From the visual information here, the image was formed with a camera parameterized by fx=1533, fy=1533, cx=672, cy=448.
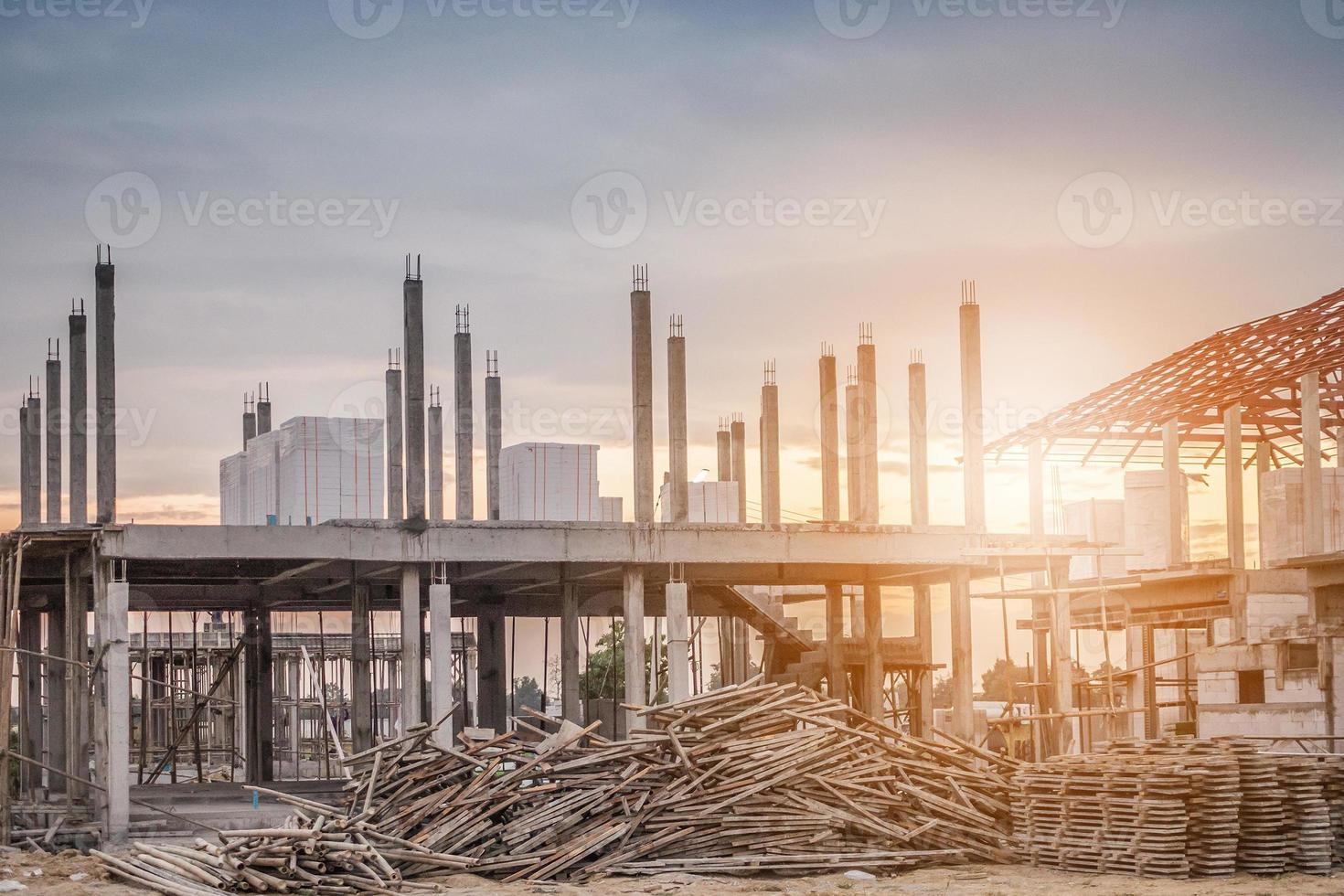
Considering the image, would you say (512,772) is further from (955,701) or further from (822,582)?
(822,582)

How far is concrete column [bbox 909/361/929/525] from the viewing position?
33.4 metres

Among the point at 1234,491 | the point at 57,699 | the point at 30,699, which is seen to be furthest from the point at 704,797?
the point at 30,699

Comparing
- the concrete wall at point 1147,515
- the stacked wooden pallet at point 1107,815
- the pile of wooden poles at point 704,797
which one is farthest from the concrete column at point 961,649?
the stacked wooden pallet at point 1107,815

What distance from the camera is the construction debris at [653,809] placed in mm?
17859

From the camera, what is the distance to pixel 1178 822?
17.6 metres

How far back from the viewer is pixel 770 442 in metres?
38.5

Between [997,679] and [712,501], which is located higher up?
[712,501]

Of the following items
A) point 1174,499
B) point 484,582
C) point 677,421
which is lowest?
point 484,582

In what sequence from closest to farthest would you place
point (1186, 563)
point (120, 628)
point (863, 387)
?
point (120, 628) < point (1186, 563) < point (863, 387)

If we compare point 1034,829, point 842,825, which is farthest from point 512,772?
point 1034,829

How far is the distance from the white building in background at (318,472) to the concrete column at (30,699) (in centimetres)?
597

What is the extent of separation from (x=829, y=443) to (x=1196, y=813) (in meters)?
19.9

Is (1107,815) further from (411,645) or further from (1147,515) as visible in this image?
(1147,515)

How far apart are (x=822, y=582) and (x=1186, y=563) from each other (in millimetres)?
7976
